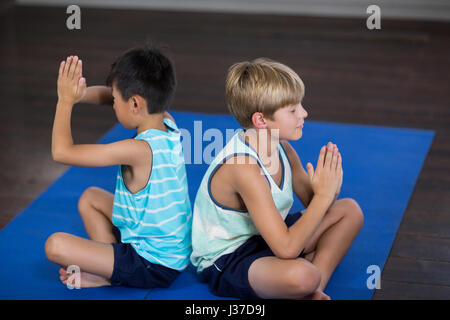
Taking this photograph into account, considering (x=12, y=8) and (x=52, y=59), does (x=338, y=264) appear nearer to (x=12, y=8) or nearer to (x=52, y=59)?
(x=52, y=59)

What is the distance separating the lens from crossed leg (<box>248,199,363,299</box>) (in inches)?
72.5

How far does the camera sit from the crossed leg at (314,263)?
184cm

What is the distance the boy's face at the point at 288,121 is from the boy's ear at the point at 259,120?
0.04ft

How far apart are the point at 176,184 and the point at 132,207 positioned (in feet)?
0.49

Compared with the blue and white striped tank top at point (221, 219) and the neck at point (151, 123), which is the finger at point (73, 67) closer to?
the neck at point (151, 123)

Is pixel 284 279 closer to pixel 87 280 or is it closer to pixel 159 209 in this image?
pixel 159 209

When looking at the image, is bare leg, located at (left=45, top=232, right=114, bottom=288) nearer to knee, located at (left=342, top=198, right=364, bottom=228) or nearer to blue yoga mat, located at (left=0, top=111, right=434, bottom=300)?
blue yoga mat, located at (left=0, top=111, right=434, bottom=300)

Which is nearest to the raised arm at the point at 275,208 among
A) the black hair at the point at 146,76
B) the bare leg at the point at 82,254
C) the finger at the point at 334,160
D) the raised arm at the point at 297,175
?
the finger at the point at 334,160

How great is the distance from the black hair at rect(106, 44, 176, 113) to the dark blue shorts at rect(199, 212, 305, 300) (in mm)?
490

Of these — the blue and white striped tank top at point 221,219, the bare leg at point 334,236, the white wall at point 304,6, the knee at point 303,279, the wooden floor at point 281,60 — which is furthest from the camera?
the white wall at point 304,6

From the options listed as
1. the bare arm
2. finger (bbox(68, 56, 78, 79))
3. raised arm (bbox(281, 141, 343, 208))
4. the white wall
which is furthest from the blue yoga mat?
the white wall

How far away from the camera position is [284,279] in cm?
184

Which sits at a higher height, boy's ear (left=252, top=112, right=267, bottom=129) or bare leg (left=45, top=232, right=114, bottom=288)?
boy's ear (left=252, top=112, right=267, bottom=129)
